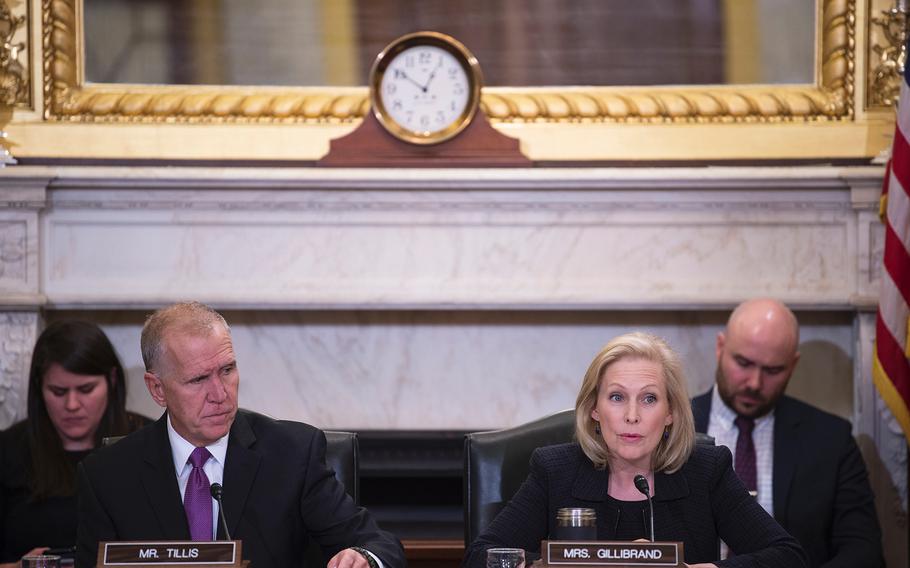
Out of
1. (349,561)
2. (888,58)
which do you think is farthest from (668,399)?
(888,58)

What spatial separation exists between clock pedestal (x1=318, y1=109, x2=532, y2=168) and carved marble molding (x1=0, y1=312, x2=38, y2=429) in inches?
46.4

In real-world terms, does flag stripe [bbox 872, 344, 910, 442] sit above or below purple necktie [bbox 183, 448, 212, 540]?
above

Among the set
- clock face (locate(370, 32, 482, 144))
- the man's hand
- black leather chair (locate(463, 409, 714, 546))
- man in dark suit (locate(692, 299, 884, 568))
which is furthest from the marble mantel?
the man's hand

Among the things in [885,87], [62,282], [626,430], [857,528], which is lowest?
[857,528]

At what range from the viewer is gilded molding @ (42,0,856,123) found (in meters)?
4.38

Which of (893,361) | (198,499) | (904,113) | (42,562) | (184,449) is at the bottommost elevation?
(42,562)

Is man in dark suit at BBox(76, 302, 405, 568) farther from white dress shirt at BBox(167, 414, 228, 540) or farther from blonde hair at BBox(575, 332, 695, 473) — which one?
blonde hair at BBox(575, 332, 695, 473)

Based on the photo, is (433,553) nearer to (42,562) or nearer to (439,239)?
(439,239)

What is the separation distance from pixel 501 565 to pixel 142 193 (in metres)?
2.50

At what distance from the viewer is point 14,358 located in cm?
424

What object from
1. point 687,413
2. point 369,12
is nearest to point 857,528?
point 687,413

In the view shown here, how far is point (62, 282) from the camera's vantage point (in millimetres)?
4277

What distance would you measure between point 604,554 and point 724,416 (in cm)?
178

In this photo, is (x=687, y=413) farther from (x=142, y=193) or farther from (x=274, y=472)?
(x=142, y=193)
